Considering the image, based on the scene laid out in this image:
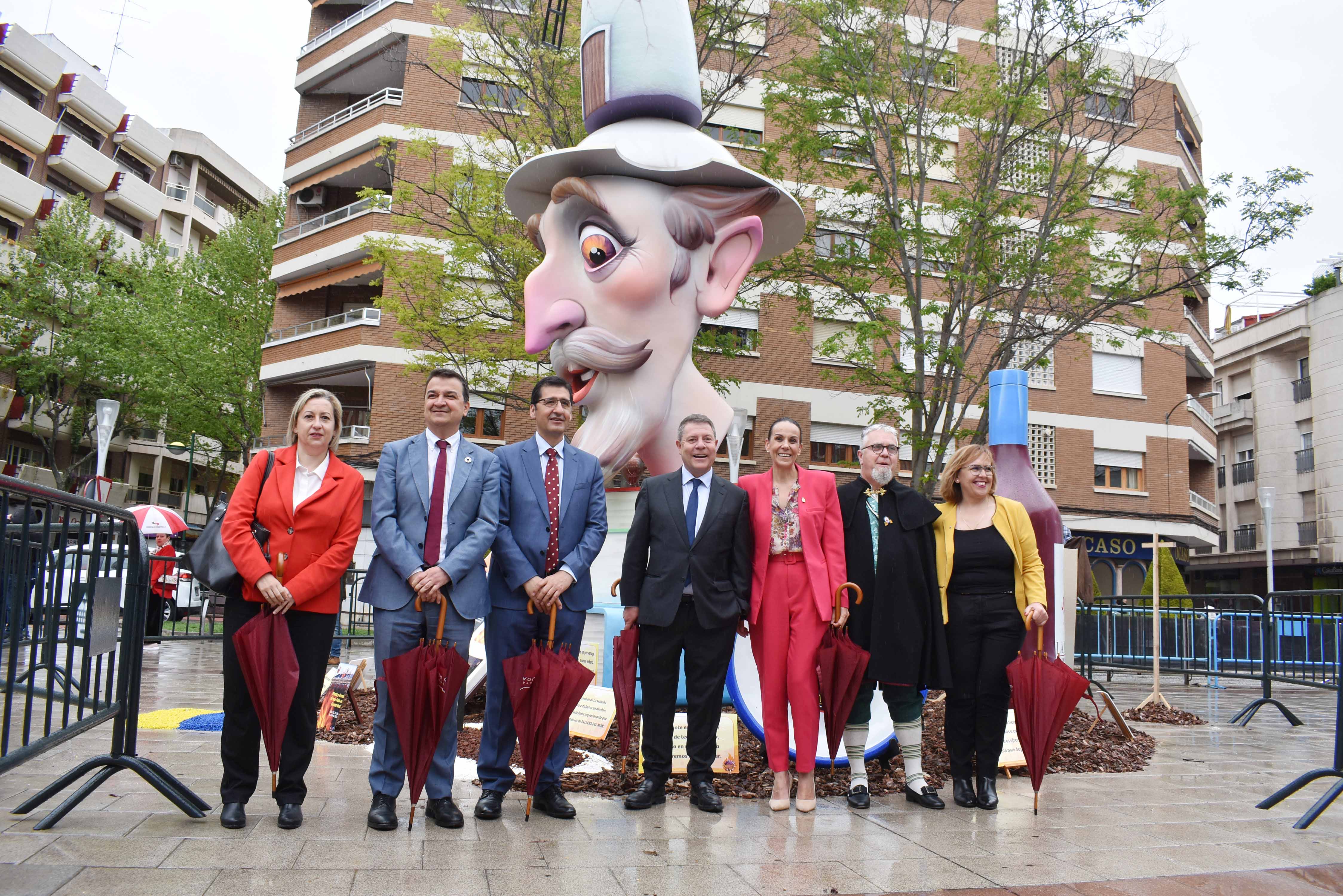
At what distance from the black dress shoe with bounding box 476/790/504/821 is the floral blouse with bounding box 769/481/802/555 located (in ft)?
5.29

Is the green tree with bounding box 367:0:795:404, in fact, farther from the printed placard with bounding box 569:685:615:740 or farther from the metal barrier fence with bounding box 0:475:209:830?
the metal barrier fence with bounding box 0:475:209:830

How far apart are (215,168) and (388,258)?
3590 cm

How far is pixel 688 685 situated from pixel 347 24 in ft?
89.9

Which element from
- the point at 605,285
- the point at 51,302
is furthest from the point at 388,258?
the point at 51,302

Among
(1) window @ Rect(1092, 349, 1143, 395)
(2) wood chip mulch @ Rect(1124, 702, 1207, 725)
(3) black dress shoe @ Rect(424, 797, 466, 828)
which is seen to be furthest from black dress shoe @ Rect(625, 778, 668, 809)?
(1) window @ Rect(1092, 349, 1143, 395)

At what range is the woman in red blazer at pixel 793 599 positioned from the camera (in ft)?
15.0

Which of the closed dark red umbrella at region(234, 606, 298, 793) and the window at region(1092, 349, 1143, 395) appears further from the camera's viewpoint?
the window at region(1092, 349, 1143, 395)

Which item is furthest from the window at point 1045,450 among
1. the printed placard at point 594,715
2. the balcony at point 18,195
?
the balcony at point 18,195

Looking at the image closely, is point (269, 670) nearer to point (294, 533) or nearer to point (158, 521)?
point (294, 533)

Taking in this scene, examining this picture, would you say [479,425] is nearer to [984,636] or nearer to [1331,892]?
[984,636]

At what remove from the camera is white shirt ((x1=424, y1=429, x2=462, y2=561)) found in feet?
13.8

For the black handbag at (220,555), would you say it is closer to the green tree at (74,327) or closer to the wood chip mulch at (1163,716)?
the wood chip mulch at (1163,716)

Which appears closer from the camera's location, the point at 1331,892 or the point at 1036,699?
the point at 1331,892

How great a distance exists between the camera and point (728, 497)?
463 centimetres
